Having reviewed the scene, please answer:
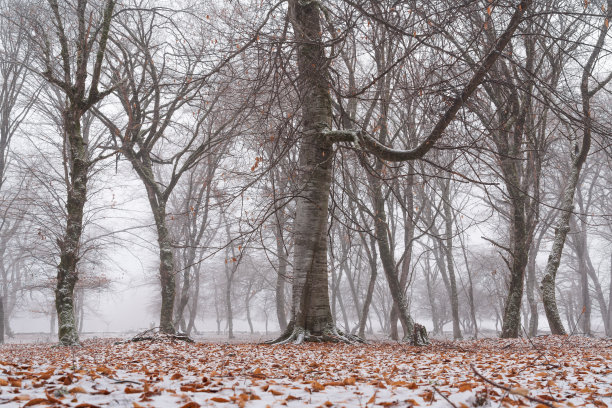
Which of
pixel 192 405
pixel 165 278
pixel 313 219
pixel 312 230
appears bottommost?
pixel 192 405

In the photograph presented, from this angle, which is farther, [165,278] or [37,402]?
[165,278]

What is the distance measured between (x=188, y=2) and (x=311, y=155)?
6000 millimetres

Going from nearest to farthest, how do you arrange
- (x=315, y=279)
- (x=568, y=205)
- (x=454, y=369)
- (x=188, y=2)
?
(x=454, y=369)
(x=315, y=279)
(x=568, y=205)
(x=188, y=2)

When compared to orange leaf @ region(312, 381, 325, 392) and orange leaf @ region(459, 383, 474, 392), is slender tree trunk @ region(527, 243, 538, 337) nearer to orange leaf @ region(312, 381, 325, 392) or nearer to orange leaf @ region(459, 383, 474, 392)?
orange leaf @ region(459, 383, 474, 392)

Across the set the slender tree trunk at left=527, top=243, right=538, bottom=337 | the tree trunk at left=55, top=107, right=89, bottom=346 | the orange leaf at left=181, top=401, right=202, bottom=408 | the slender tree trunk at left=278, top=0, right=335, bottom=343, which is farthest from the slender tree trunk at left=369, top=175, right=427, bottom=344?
the orange leaf at left=181, top=401, right=202, bottom=408

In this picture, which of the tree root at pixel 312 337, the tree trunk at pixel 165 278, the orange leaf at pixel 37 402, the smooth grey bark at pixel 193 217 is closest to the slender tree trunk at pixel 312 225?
the tree root at pixel 312 337

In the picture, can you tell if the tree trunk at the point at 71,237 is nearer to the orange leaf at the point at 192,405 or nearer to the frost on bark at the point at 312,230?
the frost on bark at the point at 312,230

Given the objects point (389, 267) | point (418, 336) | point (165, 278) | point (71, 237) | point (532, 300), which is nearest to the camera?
point (418, 336)

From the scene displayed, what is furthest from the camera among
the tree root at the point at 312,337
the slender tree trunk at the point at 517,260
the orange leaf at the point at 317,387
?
the slender tree trunk at the point at 517,260

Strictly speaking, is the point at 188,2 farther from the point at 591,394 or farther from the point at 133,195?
the point at 133,195

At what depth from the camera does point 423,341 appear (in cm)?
684

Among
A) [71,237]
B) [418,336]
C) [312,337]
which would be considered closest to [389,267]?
[418,336]

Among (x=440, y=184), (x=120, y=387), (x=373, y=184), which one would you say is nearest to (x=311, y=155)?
(x=373, y=184)

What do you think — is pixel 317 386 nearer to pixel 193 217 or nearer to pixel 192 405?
pixel 192 405
